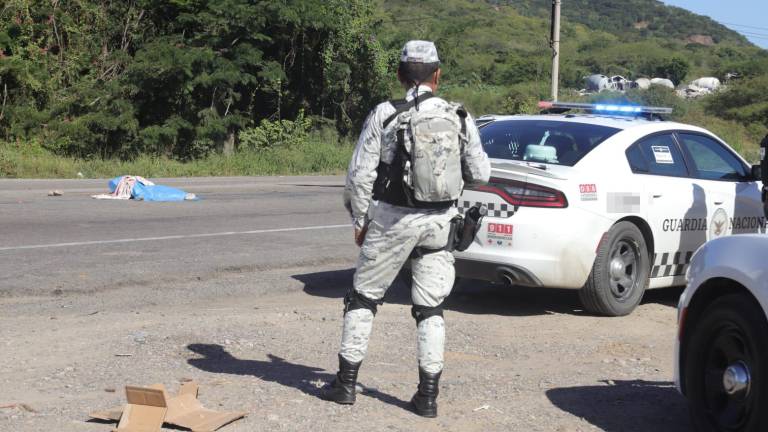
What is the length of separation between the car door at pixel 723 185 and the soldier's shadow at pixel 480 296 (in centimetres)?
138

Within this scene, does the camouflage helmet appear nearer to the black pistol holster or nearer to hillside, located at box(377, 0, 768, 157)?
the black pistol holster

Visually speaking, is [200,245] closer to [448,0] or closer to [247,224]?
[247,224]

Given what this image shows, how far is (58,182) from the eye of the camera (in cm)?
2081

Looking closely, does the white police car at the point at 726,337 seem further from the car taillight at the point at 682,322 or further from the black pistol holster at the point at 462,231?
the black pistol holster at the point at 462,231

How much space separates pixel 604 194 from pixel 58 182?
50.0ft

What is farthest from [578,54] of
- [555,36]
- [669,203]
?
[669,203]

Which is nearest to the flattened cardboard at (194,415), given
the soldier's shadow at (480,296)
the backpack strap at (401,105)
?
the backpack strap at (401,105)

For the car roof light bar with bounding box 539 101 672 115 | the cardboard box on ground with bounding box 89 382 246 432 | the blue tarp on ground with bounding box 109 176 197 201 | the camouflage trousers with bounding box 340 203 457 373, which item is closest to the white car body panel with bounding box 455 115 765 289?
the car roof light bar with bounding box 539 101 672 115

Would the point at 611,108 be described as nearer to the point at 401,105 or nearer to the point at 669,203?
the point at 669,203

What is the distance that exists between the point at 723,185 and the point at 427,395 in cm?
472

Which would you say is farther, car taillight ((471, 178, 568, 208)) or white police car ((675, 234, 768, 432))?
car taillight ((471, 178, 568, 208))

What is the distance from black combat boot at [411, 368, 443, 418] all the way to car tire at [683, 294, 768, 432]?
1174 millimetres

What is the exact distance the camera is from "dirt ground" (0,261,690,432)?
5141mm

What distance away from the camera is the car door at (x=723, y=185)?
28.8 feet
